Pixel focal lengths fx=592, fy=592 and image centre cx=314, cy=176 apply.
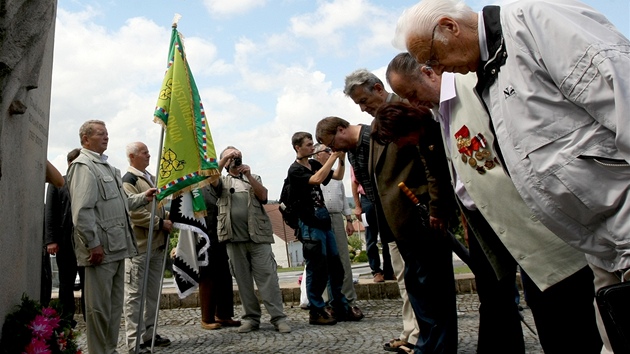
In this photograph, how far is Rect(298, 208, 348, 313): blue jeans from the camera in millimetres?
6762

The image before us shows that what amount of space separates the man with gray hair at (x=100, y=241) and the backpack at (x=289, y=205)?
7.14 feet

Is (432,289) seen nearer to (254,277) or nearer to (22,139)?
(22,139)

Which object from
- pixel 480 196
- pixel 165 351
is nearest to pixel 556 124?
pixel 480 196

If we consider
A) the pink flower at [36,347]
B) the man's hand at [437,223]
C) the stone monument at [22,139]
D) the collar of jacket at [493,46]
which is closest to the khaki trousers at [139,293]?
the stone monument at [22,139]

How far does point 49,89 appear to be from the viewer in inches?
160

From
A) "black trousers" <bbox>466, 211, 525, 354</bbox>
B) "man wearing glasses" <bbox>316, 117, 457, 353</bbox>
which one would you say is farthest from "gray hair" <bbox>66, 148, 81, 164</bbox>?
"black trousers" <bbox>466, 211, 525, 354</bbox>

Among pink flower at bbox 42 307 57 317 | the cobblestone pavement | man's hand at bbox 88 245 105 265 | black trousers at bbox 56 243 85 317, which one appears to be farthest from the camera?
black trousers at bbox 56 243 85 317

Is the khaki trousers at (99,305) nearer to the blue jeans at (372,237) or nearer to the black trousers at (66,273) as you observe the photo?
the black trousers at (66,273)

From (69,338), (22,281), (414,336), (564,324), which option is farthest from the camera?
(414,336)

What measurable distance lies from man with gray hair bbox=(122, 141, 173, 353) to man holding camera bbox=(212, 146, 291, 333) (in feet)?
2.37

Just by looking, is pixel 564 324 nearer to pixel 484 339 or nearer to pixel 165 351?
pixel 484 339

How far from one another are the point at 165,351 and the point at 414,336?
246 cm

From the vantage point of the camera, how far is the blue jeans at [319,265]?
6.76 m

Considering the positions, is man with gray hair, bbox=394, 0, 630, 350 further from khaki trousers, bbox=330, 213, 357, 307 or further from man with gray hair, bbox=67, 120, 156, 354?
khaki trousers, bbox=330, 213, 357, 307
